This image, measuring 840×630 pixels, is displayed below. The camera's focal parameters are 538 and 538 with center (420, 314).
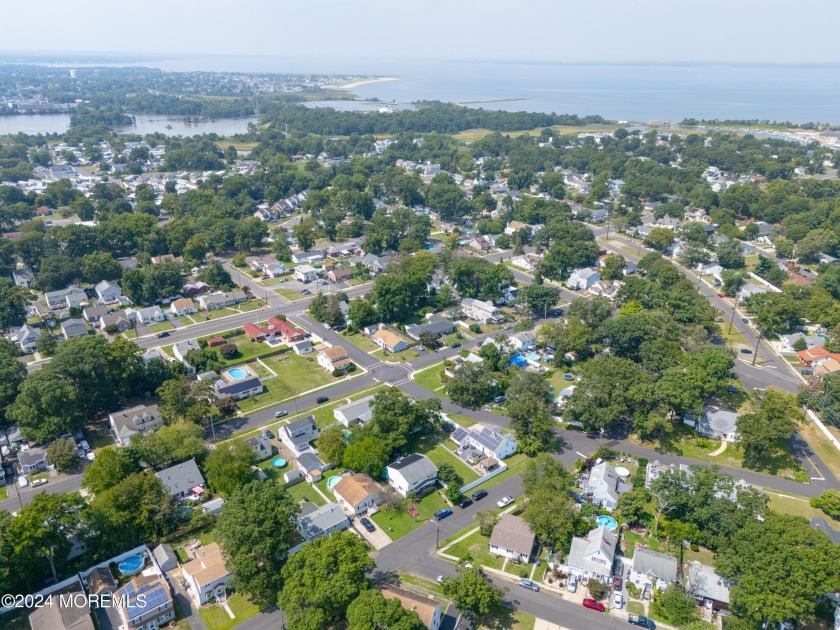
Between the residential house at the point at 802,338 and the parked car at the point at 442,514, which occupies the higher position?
the residential house at the point at 802,338

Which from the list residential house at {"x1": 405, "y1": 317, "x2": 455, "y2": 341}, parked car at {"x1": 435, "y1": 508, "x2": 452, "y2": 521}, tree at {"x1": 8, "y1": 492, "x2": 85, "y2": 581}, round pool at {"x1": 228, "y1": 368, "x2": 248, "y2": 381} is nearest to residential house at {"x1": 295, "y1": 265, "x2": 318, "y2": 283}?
residential house at {"x1": 405, "y1": 317, "x2": 455, "y2": 341}

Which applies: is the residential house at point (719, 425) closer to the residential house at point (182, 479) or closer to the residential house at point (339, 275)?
the residential house at point (182, 479)

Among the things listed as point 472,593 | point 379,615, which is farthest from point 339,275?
point 379,615

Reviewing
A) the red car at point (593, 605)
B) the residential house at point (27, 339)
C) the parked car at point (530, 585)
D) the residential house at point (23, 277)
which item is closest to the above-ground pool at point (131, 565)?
the parked car at point (530, 585)

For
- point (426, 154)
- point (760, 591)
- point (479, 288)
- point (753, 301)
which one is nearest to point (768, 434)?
point (760, 591)

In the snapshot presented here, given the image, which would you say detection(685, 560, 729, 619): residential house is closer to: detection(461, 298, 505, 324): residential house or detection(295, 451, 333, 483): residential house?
detection(295, 451, 333, 483): residential house

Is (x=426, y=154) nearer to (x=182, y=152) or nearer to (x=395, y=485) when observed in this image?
(x=182, y=152)
